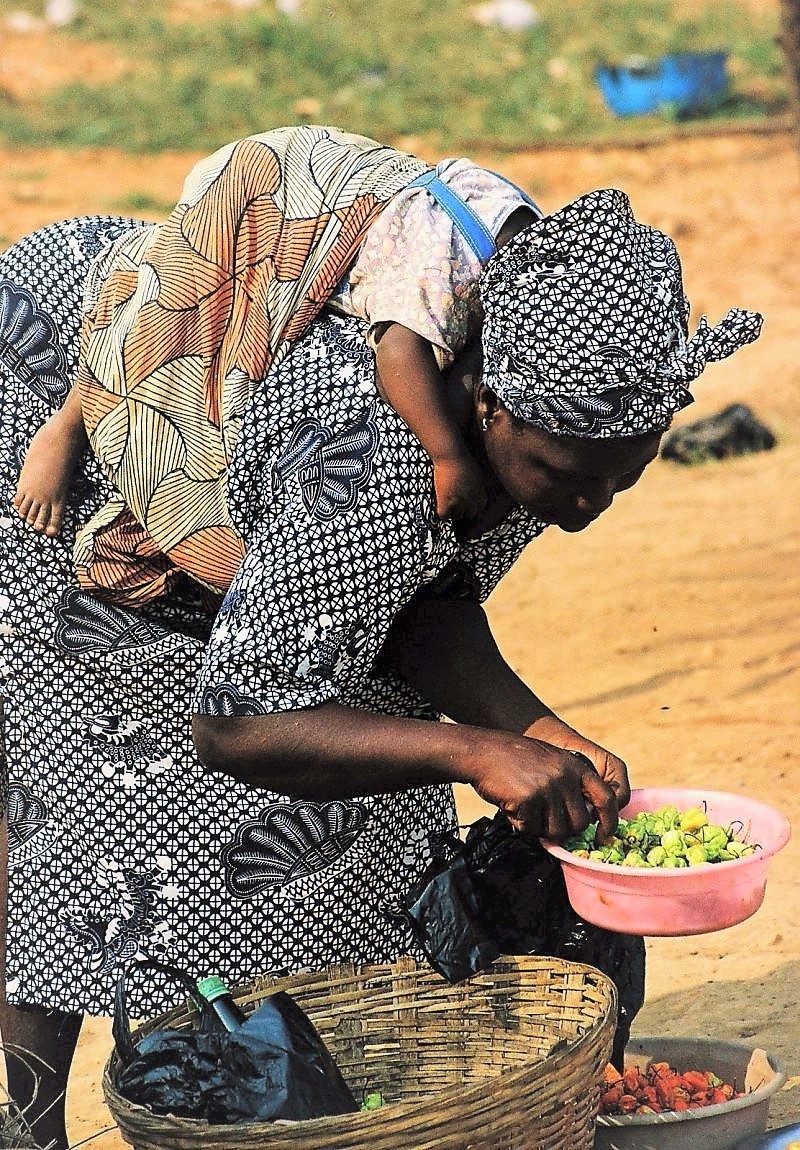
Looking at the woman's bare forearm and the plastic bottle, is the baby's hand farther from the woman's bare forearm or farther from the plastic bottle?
the plastic bottle

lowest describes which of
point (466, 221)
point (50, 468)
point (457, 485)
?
point (50, 468)

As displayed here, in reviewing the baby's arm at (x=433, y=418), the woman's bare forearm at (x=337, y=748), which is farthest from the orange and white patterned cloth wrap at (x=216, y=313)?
the woman's bare forearm at (x=337, y=748)

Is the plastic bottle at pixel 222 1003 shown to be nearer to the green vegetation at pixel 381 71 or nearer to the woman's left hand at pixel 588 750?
the woman's left hand at pixel 588 750

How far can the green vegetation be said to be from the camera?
1573cm

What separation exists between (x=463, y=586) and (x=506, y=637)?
424 centimetres

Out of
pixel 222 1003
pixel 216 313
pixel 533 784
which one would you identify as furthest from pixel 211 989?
pixel 216 313

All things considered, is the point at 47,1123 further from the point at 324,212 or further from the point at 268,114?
the point at 268,114

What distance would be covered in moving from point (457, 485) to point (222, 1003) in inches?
33.9

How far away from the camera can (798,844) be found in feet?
14.9

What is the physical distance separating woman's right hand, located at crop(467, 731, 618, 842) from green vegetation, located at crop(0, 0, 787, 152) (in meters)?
13.6

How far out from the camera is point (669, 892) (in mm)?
2205

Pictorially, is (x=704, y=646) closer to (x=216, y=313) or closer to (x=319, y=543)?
(x=216, y=313)

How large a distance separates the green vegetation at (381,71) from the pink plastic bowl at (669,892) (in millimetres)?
13548

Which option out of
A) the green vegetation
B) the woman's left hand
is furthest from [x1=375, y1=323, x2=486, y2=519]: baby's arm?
the green vegetation
